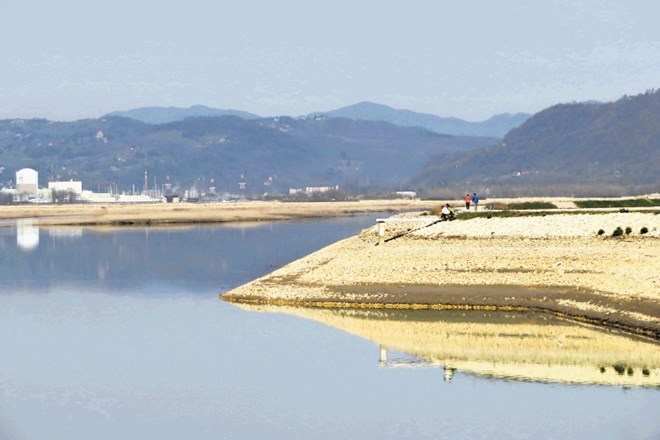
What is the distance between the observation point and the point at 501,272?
6050 centimetres

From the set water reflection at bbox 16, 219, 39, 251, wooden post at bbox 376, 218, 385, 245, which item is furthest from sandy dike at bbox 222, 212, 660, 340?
water reflection at bbox 16, 219, 39, 251

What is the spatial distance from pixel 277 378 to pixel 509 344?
9982 millimetres

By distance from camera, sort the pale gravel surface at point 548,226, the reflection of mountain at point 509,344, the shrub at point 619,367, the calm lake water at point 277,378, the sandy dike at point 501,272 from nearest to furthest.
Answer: the calm lake water at point 277,378 → the shrub at point 619,367 → the reflection of mountain at point 509,344 → the sandy dike at point 501,272 → the pale gravel surface at point 548,226

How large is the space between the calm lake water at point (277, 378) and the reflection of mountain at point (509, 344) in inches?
4.8

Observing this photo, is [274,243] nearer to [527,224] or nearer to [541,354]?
[527,224]

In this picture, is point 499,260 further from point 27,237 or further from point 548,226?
point 27,237

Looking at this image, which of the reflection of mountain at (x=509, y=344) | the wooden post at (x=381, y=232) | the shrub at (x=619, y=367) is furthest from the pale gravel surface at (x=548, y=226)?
the shrub at (x=619, y=367)

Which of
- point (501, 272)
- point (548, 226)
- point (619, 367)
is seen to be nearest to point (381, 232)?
point (548, 226)

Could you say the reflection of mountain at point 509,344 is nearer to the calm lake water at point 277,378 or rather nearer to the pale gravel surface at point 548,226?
the calm lake water at point 277,378

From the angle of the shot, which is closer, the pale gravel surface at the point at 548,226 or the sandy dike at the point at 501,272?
the sandy dike at the point at 501,272

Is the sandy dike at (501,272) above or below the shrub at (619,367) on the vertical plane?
above

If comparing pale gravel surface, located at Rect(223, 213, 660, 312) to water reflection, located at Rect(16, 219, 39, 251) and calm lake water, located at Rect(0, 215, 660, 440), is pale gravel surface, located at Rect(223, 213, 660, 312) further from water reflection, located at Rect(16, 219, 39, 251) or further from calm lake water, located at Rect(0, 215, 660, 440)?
water reflection, located at Rect(16, 219, 39, 251)

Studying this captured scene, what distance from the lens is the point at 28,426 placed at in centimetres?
3572

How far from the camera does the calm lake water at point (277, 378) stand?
116 feet
